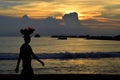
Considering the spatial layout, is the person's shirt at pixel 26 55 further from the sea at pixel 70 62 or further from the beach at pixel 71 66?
the sea at pixel 70 62

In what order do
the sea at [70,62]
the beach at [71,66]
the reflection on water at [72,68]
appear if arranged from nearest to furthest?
the beach at [71,66], the reflection on water at [72,68], the sea at [70,62]

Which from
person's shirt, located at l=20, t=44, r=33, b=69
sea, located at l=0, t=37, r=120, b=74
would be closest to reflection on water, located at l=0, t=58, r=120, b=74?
sea, located at l=0, t=37, r=120, b=74

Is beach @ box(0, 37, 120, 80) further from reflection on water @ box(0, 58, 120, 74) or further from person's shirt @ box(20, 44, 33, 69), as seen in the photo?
person's shirt @ box(20, 44, 33, 69)

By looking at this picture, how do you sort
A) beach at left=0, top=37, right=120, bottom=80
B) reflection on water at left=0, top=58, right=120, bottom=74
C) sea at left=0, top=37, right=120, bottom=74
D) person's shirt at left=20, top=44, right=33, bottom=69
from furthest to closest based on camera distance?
1. sea at left=0, top=37, right=120, bottom=74
2. reflection on water at left=0, top=58, right=120, bottom=74
3. beach at left=0, top=37, right=120, bottom=80
4. person's shirt at left=20, top=44, right=33, bottom=69

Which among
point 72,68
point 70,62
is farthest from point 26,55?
point 70,62

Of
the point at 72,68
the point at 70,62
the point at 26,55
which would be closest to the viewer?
the point at 26,55

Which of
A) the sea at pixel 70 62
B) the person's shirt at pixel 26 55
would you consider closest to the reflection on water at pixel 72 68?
the sea at pixel 70 62

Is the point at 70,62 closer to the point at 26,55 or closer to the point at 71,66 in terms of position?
the point at 71,66

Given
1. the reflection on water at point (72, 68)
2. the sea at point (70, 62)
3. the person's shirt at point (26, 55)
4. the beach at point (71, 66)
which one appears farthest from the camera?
the sea at point (70, 62)

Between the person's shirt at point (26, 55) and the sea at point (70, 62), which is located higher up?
the person's shirt at point (26, 55)
